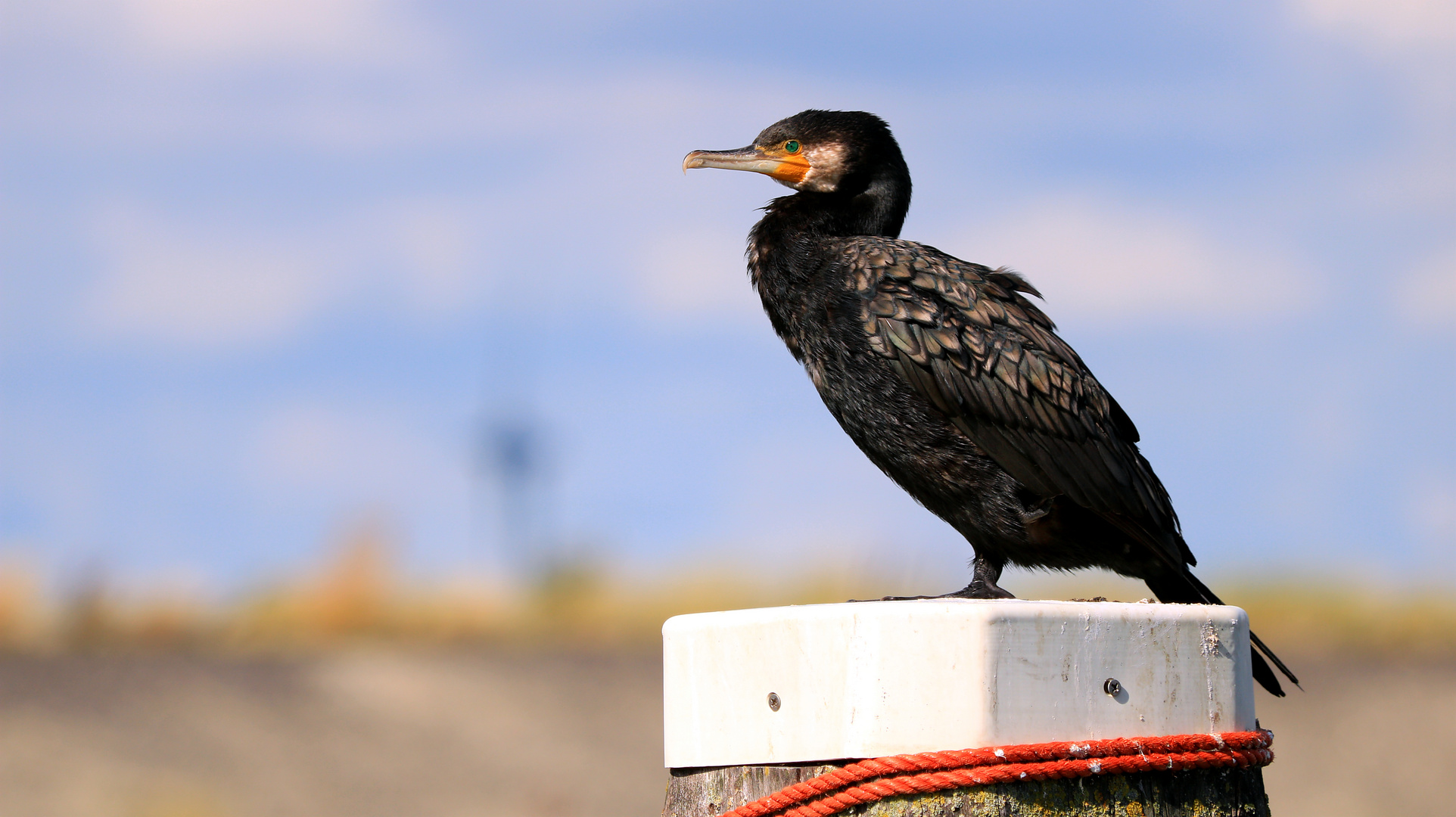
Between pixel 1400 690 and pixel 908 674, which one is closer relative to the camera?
pixel 908 674

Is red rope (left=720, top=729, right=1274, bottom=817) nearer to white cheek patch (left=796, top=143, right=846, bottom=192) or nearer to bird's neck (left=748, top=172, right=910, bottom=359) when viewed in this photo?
bird's neck (left=748, top=172, right=910, bottom=359)

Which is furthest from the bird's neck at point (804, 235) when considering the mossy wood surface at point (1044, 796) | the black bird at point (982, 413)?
the mossy wood surface at point (1044, 796)

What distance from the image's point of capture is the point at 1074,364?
403cm

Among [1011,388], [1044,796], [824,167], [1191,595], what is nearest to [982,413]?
[1011,388]

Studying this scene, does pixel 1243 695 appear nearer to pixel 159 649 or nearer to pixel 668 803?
pixel 668 803

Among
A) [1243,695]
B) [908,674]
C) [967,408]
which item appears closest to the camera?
[908,674]

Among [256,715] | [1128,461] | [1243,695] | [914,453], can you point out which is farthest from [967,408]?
[256,715]

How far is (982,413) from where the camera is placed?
3850mm

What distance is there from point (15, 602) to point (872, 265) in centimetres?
914

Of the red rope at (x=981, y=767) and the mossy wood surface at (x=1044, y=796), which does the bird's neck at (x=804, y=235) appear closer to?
the mossy wood surface at (x=1044, y=796)

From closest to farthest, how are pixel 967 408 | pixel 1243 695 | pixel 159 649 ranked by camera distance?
pixel 1243 695 < pixel 967 408 < pixel 159 649

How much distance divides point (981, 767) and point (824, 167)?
266cm

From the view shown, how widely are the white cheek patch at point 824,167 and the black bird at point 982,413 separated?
0.44 m

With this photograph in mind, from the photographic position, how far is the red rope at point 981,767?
2430 millimetres
